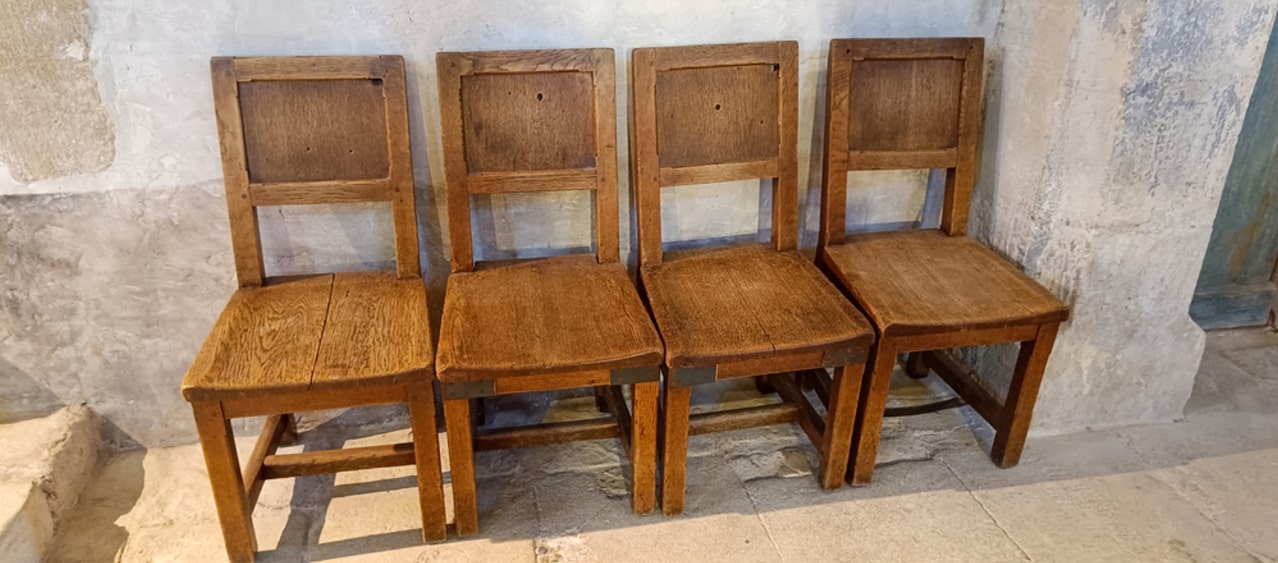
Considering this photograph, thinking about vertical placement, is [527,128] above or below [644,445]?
above

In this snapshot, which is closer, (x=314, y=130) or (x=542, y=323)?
(x=542, y=323)

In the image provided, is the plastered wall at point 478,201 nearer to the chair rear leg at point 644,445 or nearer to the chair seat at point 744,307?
the chair seat at point 744,307

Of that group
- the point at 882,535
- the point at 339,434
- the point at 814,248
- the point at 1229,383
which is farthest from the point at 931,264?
the point at 339,434

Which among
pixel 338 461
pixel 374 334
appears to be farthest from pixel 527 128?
pixel 338 461

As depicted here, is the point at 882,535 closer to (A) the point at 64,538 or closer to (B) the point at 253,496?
(B) the point at 253,496

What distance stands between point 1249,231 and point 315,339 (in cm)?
310

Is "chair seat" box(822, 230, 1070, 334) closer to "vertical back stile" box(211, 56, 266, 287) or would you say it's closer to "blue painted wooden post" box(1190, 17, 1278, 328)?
"blue painted wooden post" box(1190, 17, 1278, 328)

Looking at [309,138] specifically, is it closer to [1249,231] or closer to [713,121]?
[713,121]

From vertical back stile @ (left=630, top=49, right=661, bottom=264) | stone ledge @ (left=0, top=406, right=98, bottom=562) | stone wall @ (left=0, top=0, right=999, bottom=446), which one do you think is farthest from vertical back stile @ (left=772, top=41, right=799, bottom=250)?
stone ledge @ (left=0, top=406, right=98, bottom=562)

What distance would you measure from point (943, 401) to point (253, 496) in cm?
194

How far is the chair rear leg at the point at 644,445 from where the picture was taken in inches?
78.5

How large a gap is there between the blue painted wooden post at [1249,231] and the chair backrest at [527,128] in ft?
7.04

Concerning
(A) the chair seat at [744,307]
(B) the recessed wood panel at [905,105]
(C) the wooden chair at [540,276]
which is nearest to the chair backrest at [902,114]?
(B) the recessed wood panel at [905,105]

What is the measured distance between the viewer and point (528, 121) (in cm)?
216
